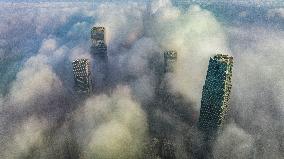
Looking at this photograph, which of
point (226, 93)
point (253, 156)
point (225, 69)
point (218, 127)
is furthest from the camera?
point (253, 156)

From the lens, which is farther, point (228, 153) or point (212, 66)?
point (228, 153)

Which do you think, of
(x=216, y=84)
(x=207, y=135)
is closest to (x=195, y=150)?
(x=207, y=135)

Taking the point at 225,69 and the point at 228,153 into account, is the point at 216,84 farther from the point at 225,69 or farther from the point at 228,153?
the point at 228,153

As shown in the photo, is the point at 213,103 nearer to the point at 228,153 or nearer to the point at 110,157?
the point at 228,153

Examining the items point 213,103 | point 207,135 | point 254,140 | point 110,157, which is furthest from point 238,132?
point 110,157

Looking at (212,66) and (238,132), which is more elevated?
(212,66)

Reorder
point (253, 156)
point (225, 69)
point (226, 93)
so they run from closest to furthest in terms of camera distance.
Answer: point (225, 69)
point (226, 93)
point (253, 156)

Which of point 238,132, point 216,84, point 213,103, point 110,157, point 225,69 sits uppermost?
point 225,69
